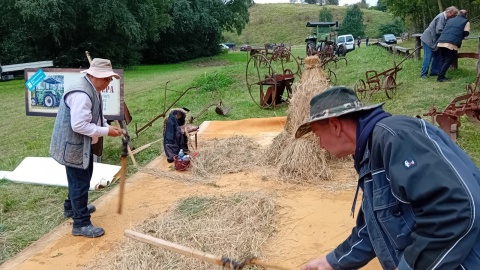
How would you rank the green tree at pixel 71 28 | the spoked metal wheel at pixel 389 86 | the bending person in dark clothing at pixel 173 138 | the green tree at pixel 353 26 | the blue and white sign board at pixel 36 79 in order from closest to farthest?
the blue and white sign board at pixel 36 79, the bending person in dark clothing at pixel 173 138, the spoked metal wheel at pixel 389 86, the green tree at pixel 71 28, the green tree at pixel 353 26

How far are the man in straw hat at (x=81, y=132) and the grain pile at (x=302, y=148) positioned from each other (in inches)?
82.3

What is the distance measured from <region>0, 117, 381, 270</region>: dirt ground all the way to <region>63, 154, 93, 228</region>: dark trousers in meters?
0.18

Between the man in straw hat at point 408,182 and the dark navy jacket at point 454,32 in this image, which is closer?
the man in straw hat at point 408,182

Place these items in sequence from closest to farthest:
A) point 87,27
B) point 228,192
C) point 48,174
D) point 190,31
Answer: point 228,192
point 48,174
point 87,27
point 190,31

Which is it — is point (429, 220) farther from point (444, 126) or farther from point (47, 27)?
point (47, 27)

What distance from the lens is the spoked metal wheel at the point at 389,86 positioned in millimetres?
8854

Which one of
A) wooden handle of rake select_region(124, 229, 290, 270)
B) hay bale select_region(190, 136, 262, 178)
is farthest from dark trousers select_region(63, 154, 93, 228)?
hay bale select_region(190, 136, 262, 178)

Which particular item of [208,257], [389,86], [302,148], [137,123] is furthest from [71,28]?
[208,257]

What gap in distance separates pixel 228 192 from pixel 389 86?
552 centimetres

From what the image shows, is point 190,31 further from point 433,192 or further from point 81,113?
point 433,192

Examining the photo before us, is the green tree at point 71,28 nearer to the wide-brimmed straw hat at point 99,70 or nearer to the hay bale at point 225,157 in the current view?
A: the hay bale at point 225,157

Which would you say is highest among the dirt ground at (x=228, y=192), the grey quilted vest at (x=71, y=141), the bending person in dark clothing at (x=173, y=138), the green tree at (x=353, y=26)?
the green tree at (x=353, y=26)

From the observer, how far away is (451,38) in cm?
927

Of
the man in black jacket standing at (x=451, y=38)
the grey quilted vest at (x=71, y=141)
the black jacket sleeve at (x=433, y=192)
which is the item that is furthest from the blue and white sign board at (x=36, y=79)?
the man in black jacket standing at (x=451, y=38)
